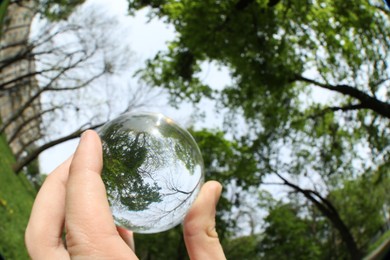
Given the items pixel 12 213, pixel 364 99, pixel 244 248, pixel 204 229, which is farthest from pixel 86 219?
pixel 244 248

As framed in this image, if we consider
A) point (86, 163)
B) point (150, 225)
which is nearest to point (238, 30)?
point (150, 225)

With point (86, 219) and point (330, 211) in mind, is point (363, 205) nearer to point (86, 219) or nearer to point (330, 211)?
point (330, 211)

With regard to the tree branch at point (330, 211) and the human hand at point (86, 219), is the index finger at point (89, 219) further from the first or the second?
the tree branch at point (330, 211)

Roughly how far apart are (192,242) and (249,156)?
11.7 m

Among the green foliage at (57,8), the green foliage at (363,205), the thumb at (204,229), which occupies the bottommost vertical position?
the thumb at (204,229)

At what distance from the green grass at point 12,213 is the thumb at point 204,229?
6301mm

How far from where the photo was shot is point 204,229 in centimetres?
164

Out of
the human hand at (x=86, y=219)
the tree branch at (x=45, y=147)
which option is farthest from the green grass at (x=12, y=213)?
the human hand at (x=86, y=219)

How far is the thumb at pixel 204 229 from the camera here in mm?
1587

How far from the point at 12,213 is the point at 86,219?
8438 mm

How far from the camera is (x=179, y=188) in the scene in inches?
74.8

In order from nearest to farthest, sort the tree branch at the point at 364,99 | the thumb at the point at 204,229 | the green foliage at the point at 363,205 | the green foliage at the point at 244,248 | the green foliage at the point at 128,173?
the thumb at the point at 204,229, the green foliage at the point at 128,173, the tree branch at the point at 364,99, the green foliage at the point at 363,205, the green foliage at the point at 244,248

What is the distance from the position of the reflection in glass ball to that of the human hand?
0.22 metres

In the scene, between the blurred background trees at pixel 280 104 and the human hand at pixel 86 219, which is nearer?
the human hand at pixel 86 219
